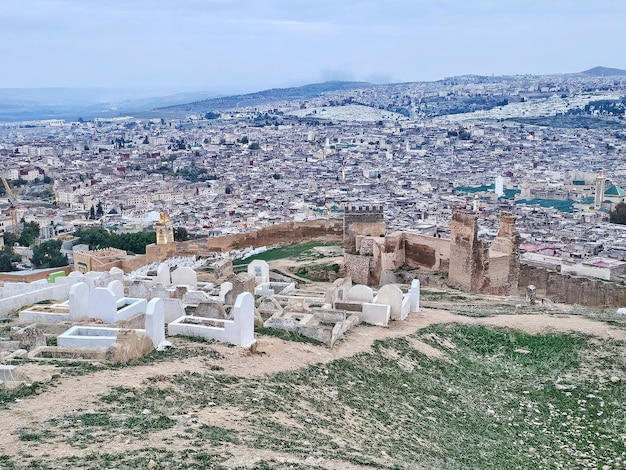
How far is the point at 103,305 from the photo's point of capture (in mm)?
12711

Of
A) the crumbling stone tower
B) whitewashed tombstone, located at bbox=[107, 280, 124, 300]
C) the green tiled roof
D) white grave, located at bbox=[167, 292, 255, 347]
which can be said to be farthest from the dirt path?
the green tiled roof

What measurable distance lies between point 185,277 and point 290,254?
10.6m

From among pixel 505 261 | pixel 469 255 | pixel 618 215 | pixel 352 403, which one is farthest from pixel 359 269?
pixel 618 215

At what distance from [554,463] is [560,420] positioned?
1660 millimetres

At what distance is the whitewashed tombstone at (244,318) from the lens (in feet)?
39.2

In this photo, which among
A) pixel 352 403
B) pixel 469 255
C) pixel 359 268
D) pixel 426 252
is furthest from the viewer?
pixel 426 252

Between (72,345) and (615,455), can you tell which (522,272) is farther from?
(72,345)

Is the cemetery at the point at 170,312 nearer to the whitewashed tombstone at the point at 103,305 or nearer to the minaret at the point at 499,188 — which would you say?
the whitewashed tombstone at the point at 103,305

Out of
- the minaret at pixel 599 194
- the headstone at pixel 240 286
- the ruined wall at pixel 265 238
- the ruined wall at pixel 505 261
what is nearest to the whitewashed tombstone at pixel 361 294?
the headstone at pixel 240 286

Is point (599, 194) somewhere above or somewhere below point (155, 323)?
below

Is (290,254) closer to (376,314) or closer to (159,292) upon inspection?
(159,292)

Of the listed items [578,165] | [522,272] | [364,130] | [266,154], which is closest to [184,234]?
[522,272]

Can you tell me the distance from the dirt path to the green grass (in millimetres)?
10186

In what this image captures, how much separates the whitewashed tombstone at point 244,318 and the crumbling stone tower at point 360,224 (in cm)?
1198
